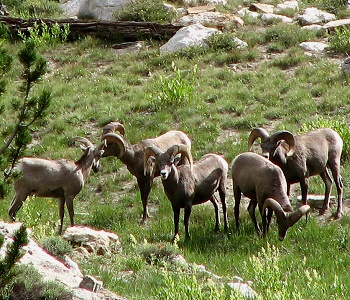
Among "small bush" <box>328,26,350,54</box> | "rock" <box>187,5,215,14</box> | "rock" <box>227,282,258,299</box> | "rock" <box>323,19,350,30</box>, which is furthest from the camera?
"rock" <box>187,5,215,14</box>

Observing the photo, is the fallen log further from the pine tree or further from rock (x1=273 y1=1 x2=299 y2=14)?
the pine tree

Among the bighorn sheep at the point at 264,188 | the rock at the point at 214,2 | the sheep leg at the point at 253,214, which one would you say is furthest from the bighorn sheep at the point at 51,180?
the rock at the point at 214,2

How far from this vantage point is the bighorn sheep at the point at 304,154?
1388 centimetres

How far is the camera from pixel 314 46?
78.1 ft

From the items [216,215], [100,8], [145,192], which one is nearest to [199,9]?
[100,8]

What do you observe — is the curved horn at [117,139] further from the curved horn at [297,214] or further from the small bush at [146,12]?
the small bush at [146,12]

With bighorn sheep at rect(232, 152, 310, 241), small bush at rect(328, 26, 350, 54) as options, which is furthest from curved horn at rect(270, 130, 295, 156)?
small bush at rect(328, 26, 350, 54)

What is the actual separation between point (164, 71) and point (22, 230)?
16880 millimetres

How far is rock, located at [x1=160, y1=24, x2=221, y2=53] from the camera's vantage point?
24016mm

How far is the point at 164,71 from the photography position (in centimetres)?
2305

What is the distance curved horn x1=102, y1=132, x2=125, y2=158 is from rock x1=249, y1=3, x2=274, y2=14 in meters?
13.8

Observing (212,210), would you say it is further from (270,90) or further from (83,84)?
(83,84)

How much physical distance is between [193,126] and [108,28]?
311 inches

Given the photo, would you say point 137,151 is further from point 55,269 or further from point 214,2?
point 214,2
